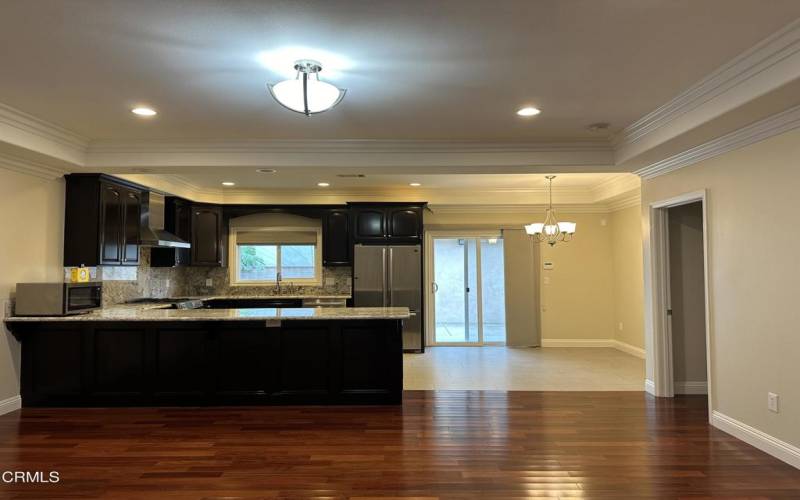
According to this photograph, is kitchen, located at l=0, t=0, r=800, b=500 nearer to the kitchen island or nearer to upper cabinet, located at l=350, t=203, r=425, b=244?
the kitchen island

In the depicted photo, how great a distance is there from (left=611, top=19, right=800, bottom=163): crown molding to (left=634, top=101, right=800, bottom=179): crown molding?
1.46 feet

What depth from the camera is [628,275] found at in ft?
24.4

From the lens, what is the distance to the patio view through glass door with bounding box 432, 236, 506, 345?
8.10m

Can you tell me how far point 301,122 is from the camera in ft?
13.0

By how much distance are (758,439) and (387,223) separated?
5.20 meters

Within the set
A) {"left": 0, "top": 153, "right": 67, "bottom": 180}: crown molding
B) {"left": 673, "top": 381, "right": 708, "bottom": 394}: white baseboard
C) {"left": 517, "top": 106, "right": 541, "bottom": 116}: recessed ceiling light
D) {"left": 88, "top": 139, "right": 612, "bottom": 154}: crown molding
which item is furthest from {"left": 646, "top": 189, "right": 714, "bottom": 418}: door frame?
{"left": 0, "top": 153, "right": 67, "bottom": 180}: crown molding

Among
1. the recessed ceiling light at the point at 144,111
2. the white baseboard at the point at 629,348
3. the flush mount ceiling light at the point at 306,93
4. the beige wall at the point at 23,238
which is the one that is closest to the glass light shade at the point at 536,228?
the white baseboard at the point at 629,348

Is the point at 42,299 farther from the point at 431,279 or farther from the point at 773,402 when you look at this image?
the point at 773,402

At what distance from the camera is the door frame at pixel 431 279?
801 cm

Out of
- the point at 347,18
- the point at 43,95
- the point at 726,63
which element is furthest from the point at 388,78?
the point at 43,95

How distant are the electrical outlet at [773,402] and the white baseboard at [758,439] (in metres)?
0.20

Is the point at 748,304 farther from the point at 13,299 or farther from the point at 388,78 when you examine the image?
the point at 13,299

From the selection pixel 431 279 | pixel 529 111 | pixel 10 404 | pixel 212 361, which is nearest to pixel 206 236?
pixel 212 361

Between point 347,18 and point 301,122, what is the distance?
5.66 feet
